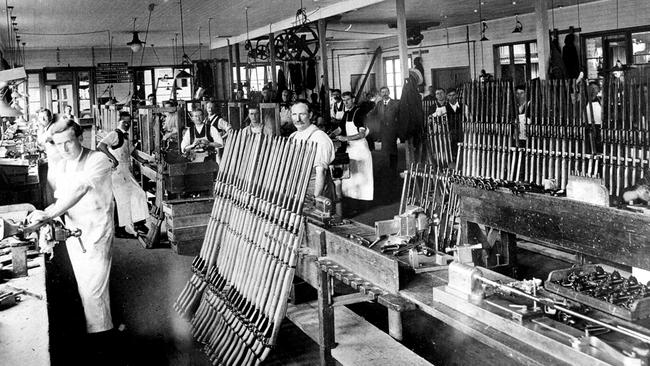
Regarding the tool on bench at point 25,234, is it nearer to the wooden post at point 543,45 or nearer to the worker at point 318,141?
the worker at point 318,141

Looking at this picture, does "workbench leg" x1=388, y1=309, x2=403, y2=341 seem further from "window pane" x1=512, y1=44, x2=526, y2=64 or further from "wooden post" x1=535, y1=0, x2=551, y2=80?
"window pane" x1=512, y1=44, x2=526, y2=64

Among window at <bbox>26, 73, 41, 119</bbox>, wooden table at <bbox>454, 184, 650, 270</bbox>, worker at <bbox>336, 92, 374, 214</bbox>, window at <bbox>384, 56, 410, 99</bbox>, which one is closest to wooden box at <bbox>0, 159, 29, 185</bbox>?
worker at <bbox>336, 92, 374, 214</bbox>

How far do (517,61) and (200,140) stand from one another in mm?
10976

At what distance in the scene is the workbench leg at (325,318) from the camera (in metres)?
3.82

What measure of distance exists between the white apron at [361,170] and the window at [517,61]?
8.75m

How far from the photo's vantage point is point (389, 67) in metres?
23.2

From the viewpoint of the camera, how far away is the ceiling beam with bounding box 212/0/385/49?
38.6 feet

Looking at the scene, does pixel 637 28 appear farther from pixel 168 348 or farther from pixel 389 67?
pixel 168 348

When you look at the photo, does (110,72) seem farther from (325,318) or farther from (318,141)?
(325,318)

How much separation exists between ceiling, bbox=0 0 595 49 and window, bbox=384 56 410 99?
3.24m

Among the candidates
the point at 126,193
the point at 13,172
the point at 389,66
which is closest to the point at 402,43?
the point at 126,193

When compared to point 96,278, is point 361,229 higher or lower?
higher

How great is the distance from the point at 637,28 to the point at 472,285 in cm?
1261

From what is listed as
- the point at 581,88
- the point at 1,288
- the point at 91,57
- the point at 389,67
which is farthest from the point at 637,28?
the point at 91,57
